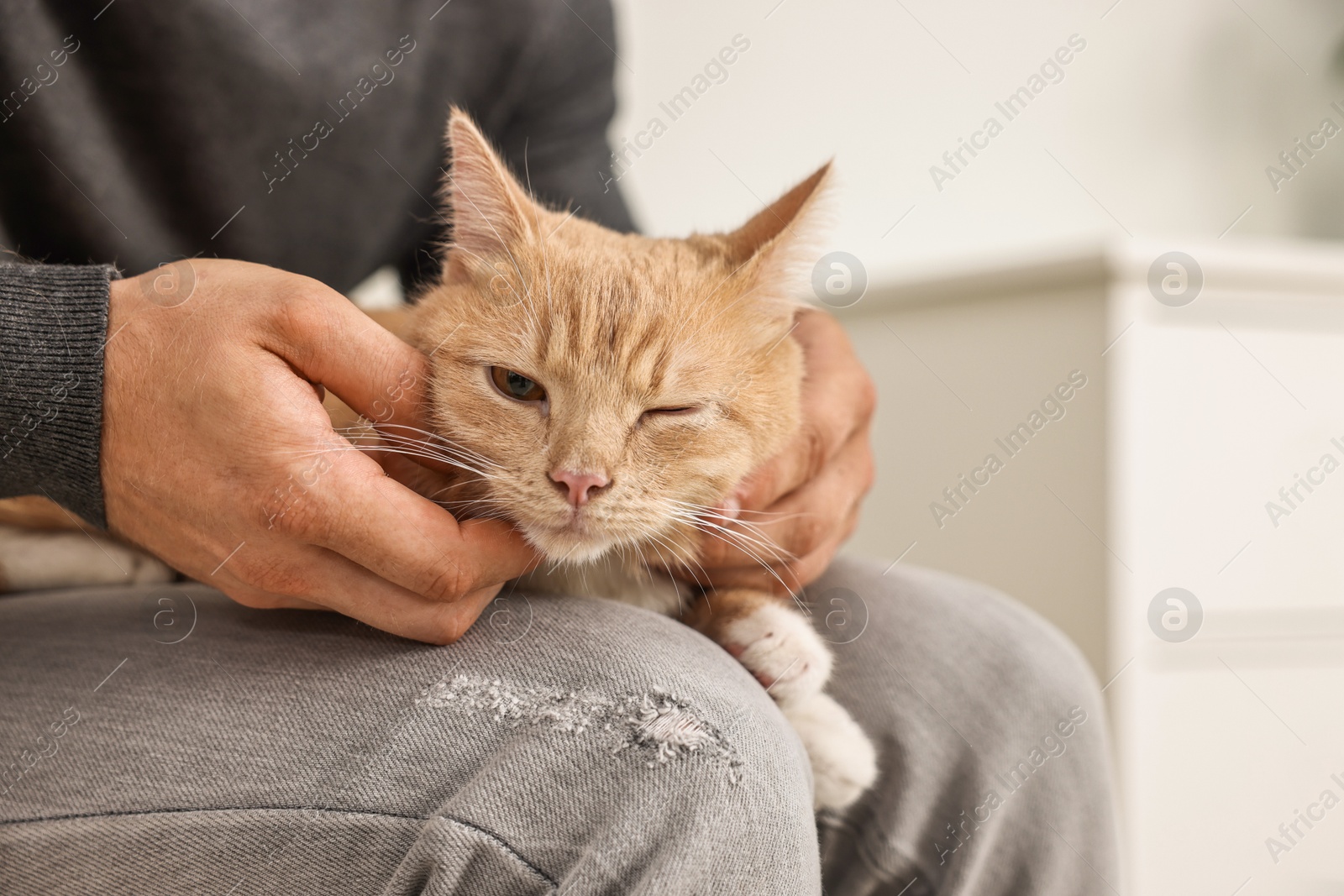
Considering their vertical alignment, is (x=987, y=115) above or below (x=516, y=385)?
above

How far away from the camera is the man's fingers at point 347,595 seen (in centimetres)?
83

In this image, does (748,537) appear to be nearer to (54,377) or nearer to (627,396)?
(627,396)

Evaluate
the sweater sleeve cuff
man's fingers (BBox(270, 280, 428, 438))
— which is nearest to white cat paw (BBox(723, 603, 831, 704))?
man's fingers (BBox(270, 280, 428, 438))

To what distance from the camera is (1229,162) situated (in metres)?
2.90

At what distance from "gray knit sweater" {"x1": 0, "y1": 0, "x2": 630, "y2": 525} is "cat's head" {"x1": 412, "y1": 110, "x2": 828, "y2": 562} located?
27cm

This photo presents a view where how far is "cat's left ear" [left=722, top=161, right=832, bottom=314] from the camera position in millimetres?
1137

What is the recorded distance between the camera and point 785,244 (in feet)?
3.78

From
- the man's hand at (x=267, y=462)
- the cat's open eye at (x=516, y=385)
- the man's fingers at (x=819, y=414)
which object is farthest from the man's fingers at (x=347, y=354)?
the man's fingers at (x=819, y=414)

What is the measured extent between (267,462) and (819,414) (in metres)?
0.73

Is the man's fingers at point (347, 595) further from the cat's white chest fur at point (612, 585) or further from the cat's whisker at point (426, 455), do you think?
the cat's white chest fur at point (612, 585)

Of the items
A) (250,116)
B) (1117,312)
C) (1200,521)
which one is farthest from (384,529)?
(1200,521)

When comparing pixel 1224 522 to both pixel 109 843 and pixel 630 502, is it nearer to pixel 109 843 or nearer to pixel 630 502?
pixel 630 502

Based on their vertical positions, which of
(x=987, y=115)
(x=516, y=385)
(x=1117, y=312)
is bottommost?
(x=516, y=385)

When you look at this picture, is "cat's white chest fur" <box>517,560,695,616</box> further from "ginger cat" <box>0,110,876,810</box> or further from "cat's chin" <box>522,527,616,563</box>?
"cat's chin" <box>522,527,616,563</box>
